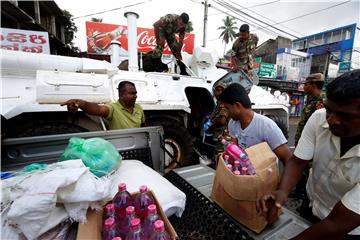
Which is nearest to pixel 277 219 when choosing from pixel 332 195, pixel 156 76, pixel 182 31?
pixel 332 195

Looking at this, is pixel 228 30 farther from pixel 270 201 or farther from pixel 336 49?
pixel 270 201

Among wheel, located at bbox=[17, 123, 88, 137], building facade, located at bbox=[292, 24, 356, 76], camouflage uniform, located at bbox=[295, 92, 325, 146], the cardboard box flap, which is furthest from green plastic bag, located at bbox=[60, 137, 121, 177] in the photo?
building facade, located at bbox=[292, 24, 356, 76]

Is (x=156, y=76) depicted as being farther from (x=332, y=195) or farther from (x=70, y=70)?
(x=332, y=195)

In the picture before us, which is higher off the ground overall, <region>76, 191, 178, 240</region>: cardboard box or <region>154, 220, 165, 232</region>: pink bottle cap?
<region>154, 220, 165, 232</region>: pink bottle cap

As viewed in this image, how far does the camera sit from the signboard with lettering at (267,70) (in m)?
17.3

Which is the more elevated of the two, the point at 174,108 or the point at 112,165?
the point at 174,108

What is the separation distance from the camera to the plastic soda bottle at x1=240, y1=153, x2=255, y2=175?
3.52ft

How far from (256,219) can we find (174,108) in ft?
7.43

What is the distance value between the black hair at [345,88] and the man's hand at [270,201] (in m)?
0.58

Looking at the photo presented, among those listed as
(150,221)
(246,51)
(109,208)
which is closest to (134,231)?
(150,221)

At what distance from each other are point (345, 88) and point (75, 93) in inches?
102

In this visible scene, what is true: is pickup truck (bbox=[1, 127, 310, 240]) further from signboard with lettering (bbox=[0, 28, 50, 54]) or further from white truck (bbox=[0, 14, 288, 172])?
signboard with lettering (bbox=[0, 28, 50, 54])

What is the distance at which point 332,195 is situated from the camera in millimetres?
1078

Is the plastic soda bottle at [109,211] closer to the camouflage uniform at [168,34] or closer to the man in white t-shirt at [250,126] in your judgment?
the man in white t-shirt at [250,126]
